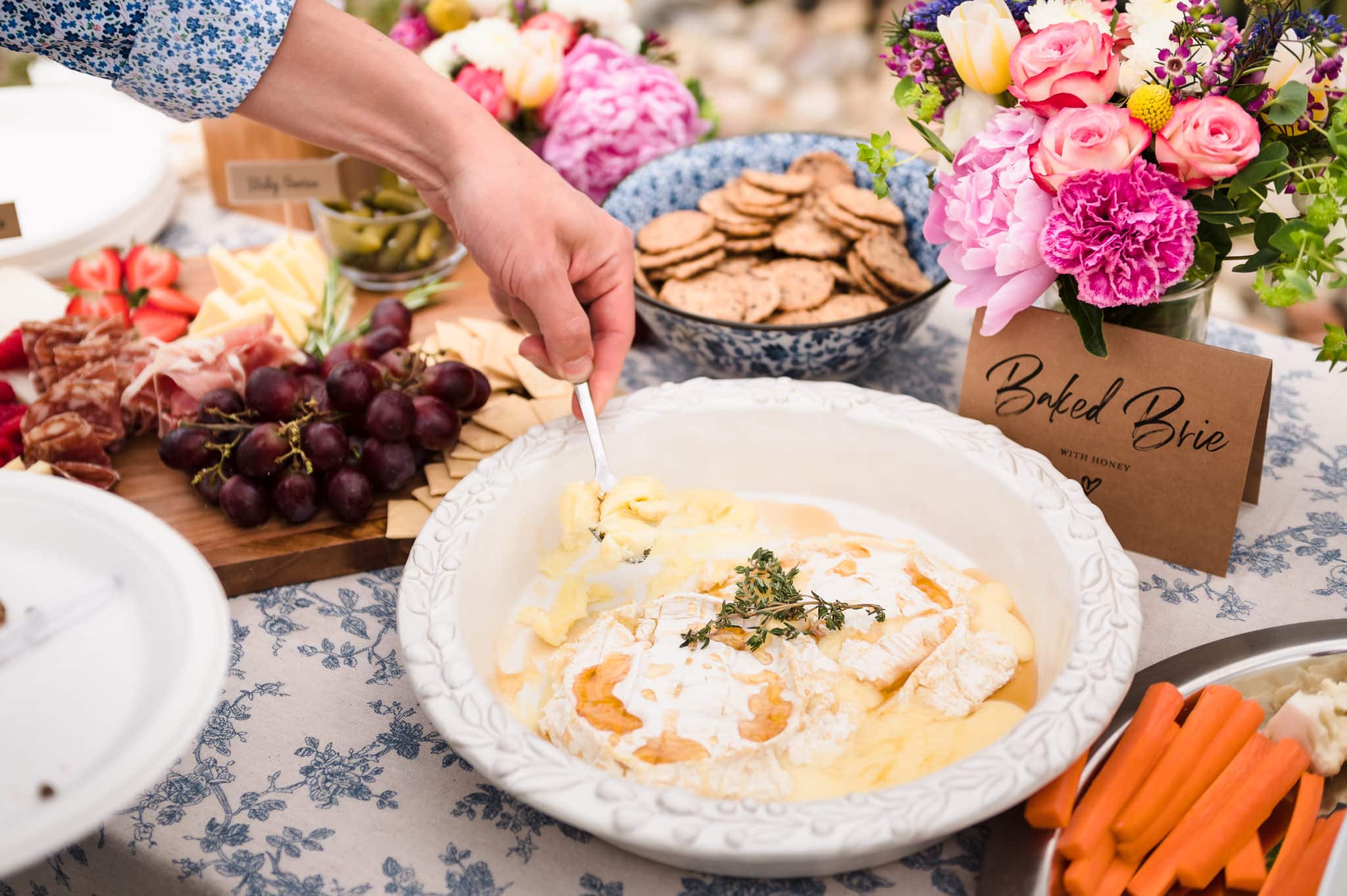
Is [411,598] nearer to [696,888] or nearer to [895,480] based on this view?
[696,888]

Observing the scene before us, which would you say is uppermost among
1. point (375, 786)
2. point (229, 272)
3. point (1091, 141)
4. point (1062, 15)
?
point (1062, 15)

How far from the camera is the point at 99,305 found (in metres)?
1.94

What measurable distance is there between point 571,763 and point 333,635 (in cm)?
61

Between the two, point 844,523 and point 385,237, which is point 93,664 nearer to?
point 844,523

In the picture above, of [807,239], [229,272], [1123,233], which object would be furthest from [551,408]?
[1123,233]

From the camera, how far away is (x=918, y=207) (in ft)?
6.37

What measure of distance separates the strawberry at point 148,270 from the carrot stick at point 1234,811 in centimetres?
214

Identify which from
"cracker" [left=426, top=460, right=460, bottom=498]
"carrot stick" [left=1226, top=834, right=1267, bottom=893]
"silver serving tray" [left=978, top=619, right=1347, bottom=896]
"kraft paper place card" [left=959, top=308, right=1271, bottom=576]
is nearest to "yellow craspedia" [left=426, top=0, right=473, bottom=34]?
"cracker" [left=426, top=460, right=460, bottom=498]

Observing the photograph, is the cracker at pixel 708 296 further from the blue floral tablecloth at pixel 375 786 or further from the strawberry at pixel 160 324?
the strawberry at pixel 160 324

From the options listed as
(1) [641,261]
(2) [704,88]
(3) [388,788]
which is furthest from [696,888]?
(2) [704,88]

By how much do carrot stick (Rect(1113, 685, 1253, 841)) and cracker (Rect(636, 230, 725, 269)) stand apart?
1133mm

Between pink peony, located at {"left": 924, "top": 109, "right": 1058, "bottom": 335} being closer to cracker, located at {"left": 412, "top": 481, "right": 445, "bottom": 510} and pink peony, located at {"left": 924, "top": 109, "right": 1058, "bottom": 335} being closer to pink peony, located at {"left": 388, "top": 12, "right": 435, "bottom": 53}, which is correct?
cracker, located at {"left": 412, "top": 481, "right": 445, "bottom": 510}

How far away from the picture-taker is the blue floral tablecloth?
110 cm

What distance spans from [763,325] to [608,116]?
77cm
